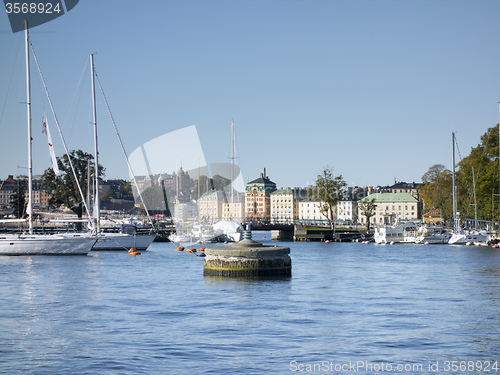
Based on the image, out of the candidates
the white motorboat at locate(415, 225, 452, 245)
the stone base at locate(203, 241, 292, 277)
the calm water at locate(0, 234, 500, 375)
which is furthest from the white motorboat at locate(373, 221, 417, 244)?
the stone base at locate(203, 241, 292, 277)

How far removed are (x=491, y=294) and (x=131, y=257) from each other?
35.8 m

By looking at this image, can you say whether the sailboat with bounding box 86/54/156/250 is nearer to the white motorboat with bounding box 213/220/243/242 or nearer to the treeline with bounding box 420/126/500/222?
the white motorboat with bounding box 213/220/243/242

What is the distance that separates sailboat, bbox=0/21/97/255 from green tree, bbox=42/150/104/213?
1897 inches

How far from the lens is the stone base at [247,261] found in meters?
33.8

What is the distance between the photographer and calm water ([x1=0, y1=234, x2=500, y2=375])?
56.7ft

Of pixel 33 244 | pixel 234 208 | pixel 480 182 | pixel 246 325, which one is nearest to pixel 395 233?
pixel 480 182

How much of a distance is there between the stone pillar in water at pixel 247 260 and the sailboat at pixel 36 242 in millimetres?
23754

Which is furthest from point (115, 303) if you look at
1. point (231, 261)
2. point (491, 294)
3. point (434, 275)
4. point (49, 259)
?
point (49, 259)

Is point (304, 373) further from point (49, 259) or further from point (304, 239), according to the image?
point (304, 239)

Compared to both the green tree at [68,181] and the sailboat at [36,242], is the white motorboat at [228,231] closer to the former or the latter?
the green tree at [68,181]

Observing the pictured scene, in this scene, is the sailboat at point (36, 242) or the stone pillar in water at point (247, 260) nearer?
the stone pillar in water at point (247, 260)

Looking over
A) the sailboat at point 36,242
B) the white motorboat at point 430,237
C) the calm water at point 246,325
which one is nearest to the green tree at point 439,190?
the white motorboat at point 430,237

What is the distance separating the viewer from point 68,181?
351ft

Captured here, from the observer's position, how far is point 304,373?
A: 1622cm
